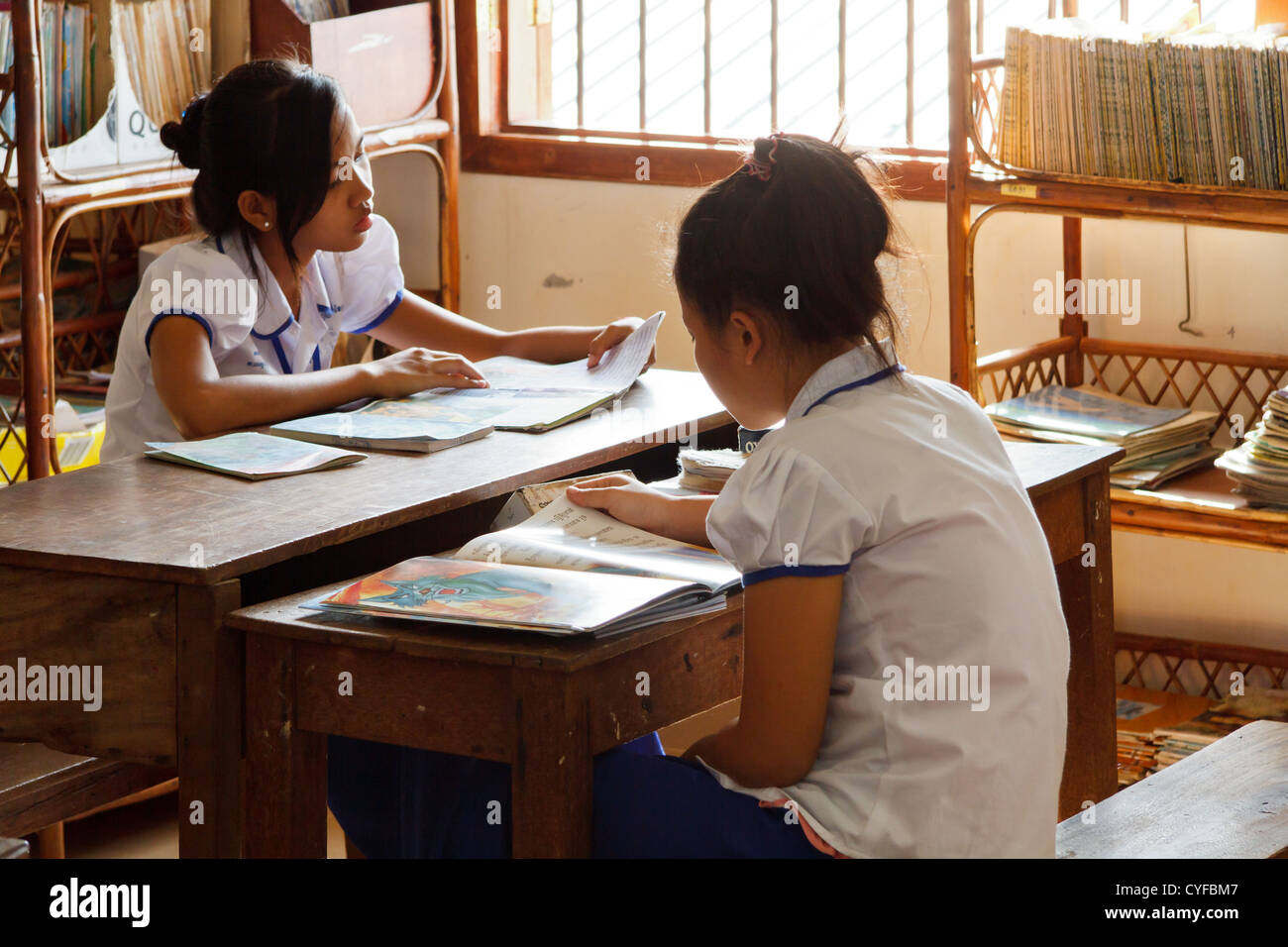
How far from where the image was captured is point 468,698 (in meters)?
1.24

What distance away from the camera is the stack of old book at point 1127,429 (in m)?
2.55

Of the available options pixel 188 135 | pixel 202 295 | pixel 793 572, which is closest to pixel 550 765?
pixel 793 572

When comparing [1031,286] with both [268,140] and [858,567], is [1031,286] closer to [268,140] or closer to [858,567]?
[268,140]

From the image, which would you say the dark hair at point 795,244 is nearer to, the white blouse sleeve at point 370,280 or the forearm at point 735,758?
the forearm at point 735,758

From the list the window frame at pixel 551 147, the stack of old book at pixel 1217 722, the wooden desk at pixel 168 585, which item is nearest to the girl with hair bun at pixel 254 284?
the wooden desk at pixel 168 585

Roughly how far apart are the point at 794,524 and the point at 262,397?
0.96 metres

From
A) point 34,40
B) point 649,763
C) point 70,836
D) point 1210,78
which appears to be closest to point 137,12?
point 34,40

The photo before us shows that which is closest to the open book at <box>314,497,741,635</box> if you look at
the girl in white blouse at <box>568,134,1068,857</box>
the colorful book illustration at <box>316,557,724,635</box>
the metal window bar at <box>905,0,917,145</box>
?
the colorful book illustration at <box>316,557,724,635</box>

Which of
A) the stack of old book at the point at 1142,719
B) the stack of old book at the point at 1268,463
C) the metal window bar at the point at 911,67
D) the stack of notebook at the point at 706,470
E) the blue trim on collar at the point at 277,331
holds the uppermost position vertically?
the metal window bar at the point at 911,67

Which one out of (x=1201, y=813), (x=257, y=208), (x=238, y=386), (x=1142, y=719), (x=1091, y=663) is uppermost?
(x=257, y=208)

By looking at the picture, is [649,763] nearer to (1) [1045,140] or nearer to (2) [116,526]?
(2) [116,526]

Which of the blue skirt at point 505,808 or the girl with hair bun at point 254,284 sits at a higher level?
the girl with hair bun at point 254,284

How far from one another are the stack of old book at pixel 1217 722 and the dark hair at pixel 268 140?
152 cm
